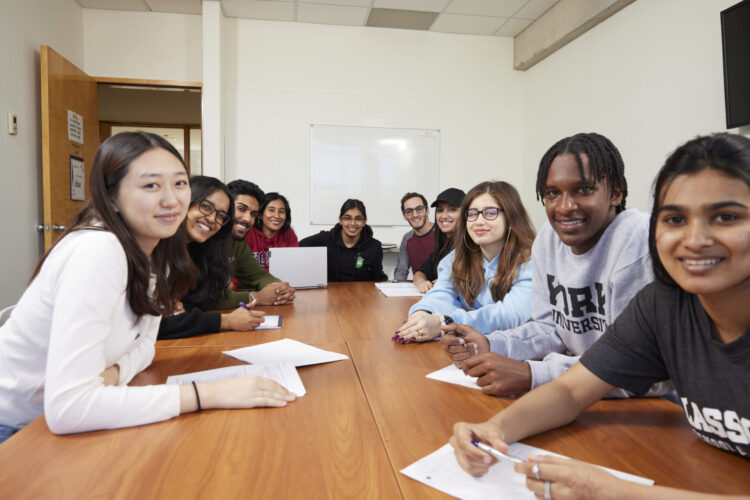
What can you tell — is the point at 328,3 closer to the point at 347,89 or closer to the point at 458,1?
the point at 347,89

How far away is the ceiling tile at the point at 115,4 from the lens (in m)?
3.88

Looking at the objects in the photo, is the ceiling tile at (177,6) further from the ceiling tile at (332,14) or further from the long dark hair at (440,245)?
the long dark hair at (440,245)

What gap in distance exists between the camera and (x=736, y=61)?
7.79ft

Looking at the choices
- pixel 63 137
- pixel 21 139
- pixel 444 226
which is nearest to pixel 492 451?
pixel 444 226

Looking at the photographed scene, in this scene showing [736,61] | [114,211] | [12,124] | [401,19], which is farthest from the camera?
[401,19]

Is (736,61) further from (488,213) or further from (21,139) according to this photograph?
(21,139)

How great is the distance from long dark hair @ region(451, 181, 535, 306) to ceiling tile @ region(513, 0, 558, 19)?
273 centimetres

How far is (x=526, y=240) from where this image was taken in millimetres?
1845

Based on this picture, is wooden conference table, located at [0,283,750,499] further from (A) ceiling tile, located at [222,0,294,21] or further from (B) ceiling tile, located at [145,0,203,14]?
(B) ceiling tile, located at [145,0,203,14]

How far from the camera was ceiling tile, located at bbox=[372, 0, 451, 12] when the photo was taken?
3885mm

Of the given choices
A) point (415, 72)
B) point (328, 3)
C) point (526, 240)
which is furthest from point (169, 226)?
point (415, 72)

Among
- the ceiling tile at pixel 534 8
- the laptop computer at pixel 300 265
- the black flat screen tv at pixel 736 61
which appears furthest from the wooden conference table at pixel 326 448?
the ceiling tile at pixel 534 8

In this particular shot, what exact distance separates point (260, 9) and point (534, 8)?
2.34m

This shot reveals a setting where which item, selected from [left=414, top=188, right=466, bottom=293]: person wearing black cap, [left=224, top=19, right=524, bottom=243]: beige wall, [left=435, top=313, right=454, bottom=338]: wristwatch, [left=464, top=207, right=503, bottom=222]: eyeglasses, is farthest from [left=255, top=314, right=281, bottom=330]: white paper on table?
[left=224, top=19, right=524, bottom=243]: beige wall
